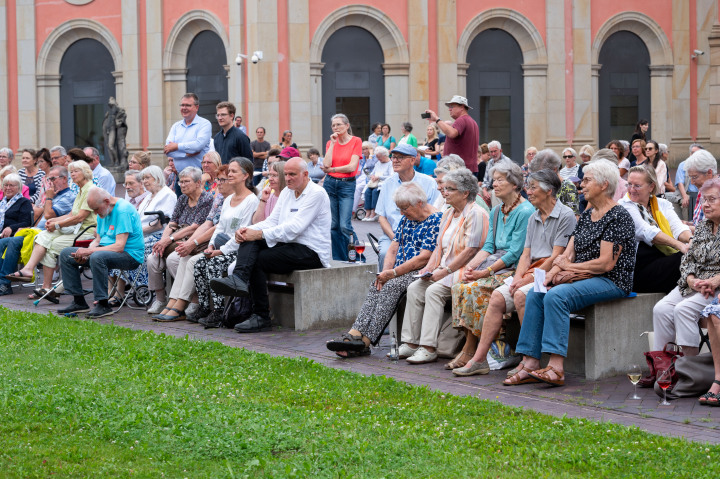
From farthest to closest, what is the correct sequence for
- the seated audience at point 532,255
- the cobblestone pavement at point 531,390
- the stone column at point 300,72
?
the stone column at point 300,72, the seated audience at point 532,255, the cobblestone pavement at point 531,390

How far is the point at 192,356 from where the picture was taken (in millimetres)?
8969

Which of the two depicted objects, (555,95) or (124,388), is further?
(555,95)

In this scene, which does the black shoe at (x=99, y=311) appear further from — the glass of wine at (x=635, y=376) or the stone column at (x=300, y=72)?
the stone column at (x=300, y=72)

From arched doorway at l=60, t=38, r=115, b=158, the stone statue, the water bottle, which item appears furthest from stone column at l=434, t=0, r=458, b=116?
the water bottle

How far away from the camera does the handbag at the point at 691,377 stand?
24.4 feet

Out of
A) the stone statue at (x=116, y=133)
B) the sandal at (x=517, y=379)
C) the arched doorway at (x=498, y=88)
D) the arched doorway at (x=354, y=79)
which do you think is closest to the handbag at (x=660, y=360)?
the sandal at (x=517, y=379)

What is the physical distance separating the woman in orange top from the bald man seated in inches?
128

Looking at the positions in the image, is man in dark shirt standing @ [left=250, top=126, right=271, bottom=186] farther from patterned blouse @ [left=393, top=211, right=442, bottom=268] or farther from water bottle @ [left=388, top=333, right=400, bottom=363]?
water bottle @ [left=388, top=333, right=400, bottom=363]

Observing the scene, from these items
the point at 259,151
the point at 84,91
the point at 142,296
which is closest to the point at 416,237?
the point at 142,296

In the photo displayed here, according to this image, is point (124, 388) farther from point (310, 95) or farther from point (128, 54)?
point (128, 54)

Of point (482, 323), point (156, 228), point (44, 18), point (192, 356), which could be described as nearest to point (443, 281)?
point (482, 323)

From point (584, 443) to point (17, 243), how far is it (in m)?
9.76

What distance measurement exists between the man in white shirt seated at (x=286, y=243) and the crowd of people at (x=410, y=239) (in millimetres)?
15

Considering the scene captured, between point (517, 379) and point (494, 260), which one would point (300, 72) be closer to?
point (494, 260)
